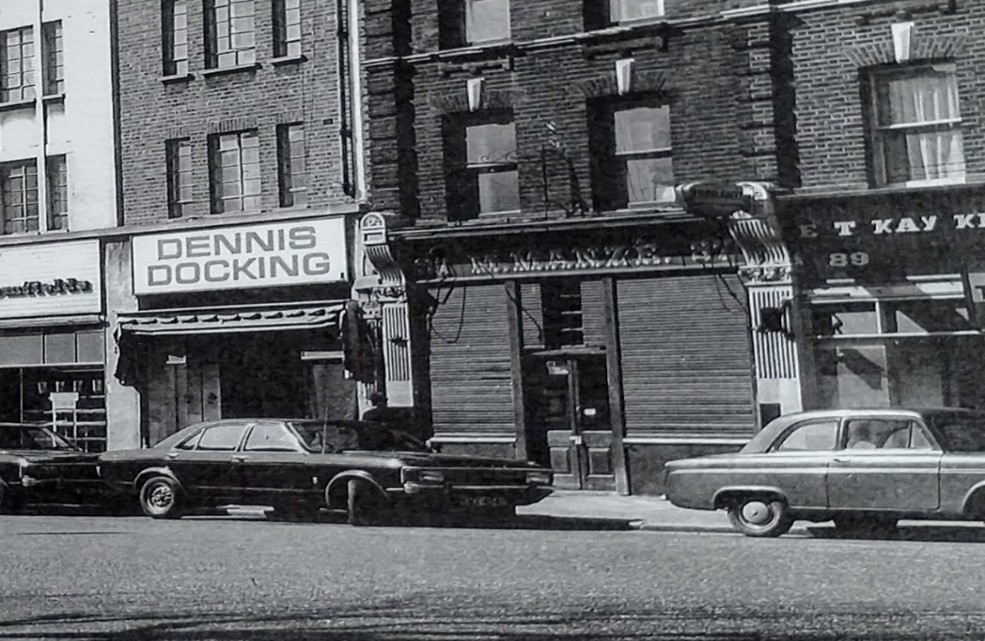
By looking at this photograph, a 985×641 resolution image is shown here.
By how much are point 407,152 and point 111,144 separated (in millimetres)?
6514

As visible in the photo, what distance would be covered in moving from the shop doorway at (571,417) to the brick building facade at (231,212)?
3560mm

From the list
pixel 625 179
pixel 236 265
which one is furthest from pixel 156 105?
pixel 625 179

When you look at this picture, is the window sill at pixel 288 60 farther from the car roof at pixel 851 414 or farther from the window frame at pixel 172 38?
the car roof at pixel 851 414

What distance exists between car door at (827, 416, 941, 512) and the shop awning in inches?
426

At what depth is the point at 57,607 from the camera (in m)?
10.7

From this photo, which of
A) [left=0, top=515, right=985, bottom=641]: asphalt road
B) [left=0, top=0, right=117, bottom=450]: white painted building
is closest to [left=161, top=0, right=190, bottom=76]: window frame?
[left=0, top=0, right=117, bottom=450]: white painted building

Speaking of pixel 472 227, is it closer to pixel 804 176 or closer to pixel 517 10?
pixel 517 10

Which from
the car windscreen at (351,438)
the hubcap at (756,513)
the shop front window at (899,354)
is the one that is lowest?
the hubcap at (756,513)

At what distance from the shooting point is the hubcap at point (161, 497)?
18.4m

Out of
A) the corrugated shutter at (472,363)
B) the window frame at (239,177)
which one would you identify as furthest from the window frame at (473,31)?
the window frame at (239,177)

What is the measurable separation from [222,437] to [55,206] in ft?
34.9

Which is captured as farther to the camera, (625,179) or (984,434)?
(625,179)

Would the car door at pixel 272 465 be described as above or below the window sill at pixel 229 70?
below

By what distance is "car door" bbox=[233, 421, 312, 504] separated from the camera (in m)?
17.2
